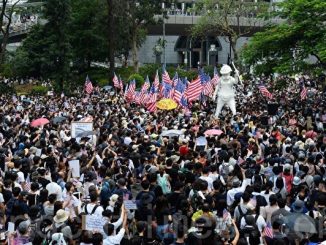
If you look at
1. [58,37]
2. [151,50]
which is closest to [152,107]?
[58,37]

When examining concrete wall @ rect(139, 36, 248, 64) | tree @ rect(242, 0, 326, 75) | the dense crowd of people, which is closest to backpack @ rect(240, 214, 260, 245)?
the dense crowd of people

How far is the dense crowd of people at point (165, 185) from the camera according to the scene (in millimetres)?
8508

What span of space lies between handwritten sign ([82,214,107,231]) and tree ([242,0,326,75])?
17.6 metres

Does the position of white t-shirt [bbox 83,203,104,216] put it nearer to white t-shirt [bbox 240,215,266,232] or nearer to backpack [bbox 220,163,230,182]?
white t-shirt [bbox 240,215,266,232]

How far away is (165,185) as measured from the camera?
11094 mm

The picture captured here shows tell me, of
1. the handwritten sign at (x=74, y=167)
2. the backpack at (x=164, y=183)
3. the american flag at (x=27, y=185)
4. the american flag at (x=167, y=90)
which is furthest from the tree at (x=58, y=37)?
the backpack at (x=164, y=183)

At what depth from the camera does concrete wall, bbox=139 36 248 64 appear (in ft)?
232

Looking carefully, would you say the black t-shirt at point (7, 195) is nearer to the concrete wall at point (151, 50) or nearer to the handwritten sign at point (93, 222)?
the handwritten sign at point (93, 222)

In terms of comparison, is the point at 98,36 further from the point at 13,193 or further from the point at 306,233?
the point at 306,233

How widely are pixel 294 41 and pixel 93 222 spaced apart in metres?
20.3

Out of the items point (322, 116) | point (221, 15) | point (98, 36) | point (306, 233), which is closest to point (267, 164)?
point (306, 233)

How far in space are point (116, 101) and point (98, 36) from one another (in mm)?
19337

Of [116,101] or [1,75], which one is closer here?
[116,101]

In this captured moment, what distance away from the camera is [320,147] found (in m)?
14.6
